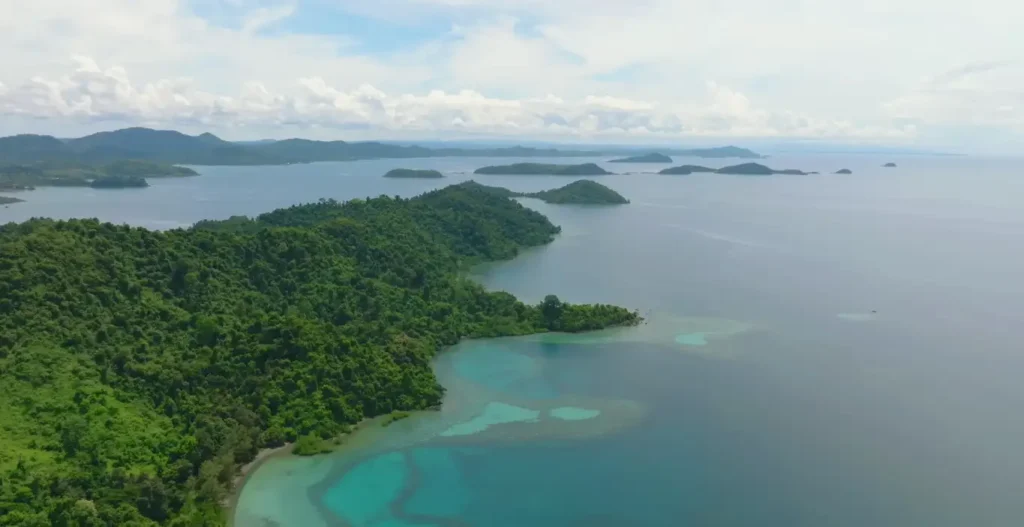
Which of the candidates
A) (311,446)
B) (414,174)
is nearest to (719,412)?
(311,446)

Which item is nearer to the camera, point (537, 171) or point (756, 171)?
point (537, 171)

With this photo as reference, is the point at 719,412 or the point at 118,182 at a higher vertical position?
the point at 118,182

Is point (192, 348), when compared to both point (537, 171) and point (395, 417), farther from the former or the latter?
point (537, 171)

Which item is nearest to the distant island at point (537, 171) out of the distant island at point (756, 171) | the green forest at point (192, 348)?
the distant island at point (756, 171)

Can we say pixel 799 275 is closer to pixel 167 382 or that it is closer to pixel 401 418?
pixel 401 418

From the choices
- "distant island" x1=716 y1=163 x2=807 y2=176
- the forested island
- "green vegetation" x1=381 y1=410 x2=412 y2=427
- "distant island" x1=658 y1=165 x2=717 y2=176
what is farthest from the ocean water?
"distant island" x1=658 y1=165 x2=717 y2=176

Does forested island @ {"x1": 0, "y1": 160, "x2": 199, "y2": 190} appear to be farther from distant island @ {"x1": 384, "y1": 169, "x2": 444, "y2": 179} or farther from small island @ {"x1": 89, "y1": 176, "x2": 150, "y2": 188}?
distant island @ {"x1": 384, "y1": 169, "x2": 444, "y2": 179}
